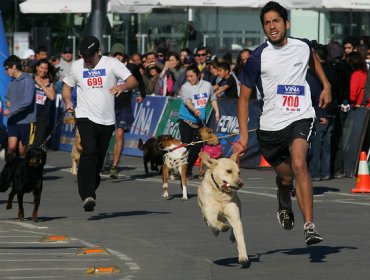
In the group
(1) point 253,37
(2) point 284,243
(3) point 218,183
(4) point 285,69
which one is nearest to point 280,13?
(4) point 285,69

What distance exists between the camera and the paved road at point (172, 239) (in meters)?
10.6

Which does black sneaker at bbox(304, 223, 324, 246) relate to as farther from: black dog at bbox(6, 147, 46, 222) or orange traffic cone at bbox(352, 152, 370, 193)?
orange traffic cone at bbox(352, 152, 370, 193)

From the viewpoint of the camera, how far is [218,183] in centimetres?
1083

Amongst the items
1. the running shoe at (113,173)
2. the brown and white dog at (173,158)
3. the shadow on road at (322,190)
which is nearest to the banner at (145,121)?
the running shoe at (113,173)

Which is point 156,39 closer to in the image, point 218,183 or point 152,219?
point 152,219

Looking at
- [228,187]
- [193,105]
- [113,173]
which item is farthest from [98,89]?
[113,173]

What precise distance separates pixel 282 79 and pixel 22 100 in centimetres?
900

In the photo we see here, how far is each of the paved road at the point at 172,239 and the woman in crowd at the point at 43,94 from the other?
10.1 ft

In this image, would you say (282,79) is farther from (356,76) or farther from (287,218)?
(356,76)

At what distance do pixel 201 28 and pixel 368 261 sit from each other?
25483mm

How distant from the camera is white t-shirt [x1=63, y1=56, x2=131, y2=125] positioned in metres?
15.0

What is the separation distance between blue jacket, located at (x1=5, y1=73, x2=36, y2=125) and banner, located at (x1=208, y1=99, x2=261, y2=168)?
3746 millimetres

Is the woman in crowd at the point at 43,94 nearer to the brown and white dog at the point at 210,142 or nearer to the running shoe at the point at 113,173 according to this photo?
the running shoe at the point at 113,173

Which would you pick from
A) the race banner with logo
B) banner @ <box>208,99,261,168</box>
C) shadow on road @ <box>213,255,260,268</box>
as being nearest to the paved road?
shadow on road @ <box>213,255,260,268</box>
